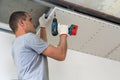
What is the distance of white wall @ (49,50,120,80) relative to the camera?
2.62 meters

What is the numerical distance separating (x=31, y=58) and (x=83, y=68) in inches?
43.3

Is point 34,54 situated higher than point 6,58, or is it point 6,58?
point 34,54

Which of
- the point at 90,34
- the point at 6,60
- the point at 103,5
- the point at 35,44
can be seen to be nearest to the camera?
the point at 35,44

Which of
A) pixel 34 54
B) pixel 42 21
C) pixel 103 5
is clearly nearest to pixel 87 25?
pixel 103 5

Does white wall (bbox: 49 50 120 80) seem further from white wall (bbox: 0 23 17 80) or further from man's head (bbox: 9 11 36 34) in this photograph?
man's head (bbox: 9 11 36 34)

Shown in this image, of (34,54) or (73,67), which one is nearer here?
(34,54)

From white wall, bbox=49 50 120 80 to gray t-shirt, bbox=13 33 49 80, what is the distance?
0.69 meters

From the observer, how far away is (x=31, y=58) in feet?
6.15

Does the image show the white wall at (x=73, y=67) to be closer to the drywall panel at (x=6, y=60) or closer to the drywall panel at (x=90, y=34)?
the drywall panel at (x=6, y=60)

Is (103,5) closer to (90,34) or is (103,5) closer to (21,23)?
(90,34)

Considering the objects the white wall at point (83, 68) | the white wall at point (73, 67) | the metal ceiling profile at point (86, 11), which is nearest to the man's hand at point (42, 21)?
the metal ceiling profile at point (86, 11)

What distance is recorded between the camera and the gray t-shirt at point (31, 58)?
1.83m

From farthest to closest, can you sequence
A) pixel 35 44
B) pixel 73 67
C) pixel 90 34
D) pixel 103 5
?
pixel 73 67
pixel 90 34
pixel 103 5
pixel 35 44

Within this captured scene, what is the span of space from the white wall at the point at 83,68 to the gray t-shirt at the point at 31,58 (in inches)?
27.2
